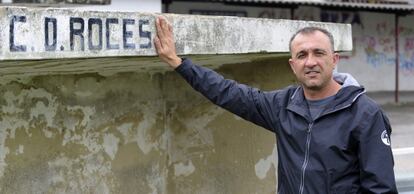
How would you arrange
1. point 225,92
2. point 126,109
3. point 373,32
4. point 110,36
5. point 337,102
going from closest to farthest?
point 337,102
point 110,36
point 225,92
point 126,109
point 373,32

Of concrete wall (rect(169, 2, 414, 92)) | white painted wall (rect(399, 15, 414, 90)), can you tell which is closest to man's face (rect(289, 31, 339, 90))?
concrete wall (rect(169, 2, 414, 92))

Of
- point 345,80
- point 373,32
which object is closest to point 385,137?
point 345,80

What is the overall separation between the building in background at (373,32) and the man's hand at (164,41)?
13305 millimetres

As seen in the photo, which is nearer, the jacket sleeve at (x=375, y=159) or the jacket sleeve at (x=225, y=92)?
the jacket sleeve at (x=375, y=159)

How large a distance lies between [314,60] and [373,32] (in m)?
17.1

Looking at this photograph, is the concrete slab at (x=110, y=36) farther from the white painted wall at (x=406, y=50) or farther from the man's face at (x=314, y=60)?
the white painted wall at (x=406, y=50)

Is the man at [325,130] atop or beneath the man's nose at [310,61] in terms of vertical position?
beneath

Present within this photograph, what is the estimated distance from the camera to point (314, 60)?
230cm

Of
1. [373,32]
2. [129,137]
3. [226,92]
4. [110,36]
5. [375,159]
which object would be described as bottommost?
[129,137]

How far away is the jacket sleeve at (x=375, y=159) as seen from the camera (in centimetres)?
216

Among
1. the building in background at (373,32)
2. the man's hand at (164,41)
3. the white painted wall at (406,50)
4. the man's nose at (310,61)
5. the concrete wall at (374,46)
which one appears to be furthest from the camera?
the white painted wall at (406,50)

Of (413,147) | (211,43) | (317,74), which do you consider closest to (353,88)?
(317,74)

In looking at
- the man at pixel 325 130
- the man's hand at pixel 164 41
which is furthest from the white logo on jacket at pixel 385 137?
the man's hand at pixel 164 41

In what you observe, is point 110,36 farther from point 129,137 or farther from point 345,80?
point 129,137
